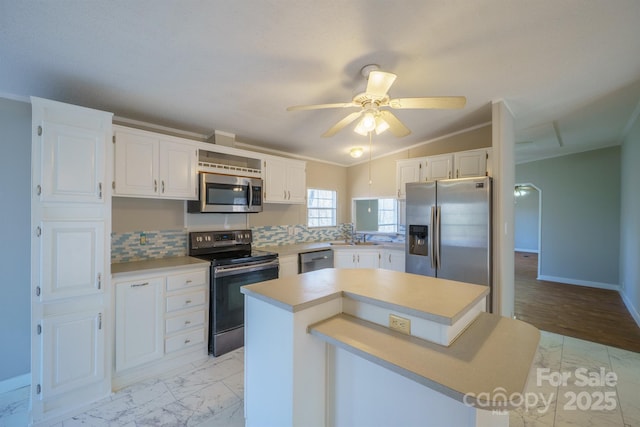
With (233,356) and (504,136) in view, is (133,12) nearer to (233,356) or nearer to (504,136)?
(233,356)

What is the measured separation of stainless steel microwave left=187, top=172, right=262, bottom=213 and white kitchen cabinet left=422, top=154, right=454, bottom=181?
2.38m

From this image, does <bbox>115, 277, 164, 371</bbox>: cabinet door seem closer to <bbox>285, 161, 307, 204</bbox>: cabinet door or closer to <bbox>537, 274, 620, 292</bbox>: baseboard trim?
<bbox>285, 161, 307, 204</bbox>: cabinet door

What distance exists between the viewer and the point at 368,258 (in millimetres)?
4227

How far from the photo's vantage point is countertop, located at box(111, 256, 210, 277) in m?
2.36

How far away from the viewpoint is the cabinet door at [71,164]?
76.5 inches

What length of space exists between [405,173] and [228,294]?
9.89ft

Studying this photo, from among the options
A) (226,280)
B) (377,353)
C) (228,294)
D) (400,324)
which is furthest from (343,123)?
(228,294)

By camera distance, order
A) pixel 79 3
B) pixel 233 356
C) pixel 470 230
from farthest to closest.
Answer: pixel 470 230, pixel 233 356, pixel 79 3

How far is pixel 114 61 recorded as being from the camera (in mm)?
1915

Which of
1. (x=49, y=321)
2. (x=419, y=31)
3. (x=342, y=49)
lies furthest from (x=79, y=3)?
(x=49, y=321)

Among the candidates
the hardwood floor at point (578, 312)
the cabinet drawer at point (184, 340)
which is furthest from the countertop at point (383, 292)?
the hardwood floor at point (578, 312)

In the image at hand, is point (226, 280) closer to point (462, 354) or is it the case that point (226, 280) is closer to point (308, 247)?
point (308, 247)

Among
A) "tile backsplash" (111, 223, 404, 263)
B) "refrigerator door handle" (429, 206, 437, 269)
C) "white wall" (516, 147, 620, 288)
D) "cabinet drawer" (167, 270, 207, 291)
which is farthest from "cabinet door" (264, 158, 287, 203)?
"white wall" (516, 147, 620, 288)

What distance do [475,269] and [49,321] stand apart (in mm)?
3785
